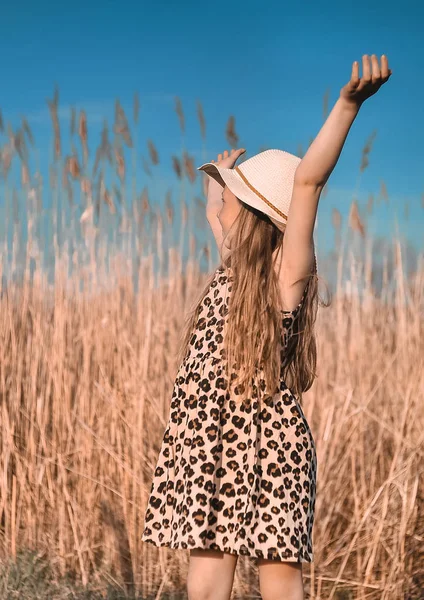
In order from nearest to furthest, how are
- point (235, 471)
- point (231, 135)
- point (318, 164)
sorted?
1. point (318, 164)
2. point (235, 471)
3. point (231, 135)

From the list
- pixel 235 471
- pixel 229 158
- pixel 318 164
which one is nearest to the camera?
pixel 318 164

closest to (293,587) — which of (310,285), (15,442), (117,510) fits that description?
(310,285)

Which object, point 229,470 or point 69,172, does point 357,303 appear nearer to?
point 69,172

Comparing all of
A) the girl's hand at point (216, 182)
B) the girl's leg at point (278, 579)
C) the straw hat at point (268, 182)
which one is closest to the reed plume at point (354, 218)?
the girl's hand at point (216, 182)

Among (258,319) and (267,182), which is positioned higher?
(267,182)

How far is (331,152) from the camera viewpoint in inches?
53.1

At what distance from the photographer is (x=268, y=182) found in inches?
63.6

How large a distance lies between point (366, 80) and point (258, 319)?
1.60 ft

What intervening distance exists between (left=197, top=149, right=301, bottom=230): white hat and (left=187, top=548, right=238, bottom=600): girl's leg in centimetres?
62

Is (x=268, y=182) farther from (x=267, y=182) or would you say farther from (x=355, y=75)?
(x=355, y=75)

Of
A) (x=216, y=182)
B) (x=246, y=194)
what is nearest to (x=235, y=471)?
(x=246, y=194)

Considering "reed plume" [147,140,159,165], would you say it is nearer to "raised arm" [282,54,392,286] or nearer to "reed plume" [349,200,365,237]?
"reed plume" [349,200,365,237]

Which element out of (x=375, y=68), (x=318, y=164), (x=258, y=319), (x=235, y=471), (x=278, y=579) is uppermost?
(x=375, y=68)

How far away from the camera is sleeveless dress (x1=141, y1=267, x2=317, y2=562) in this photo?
1495 millimetres
